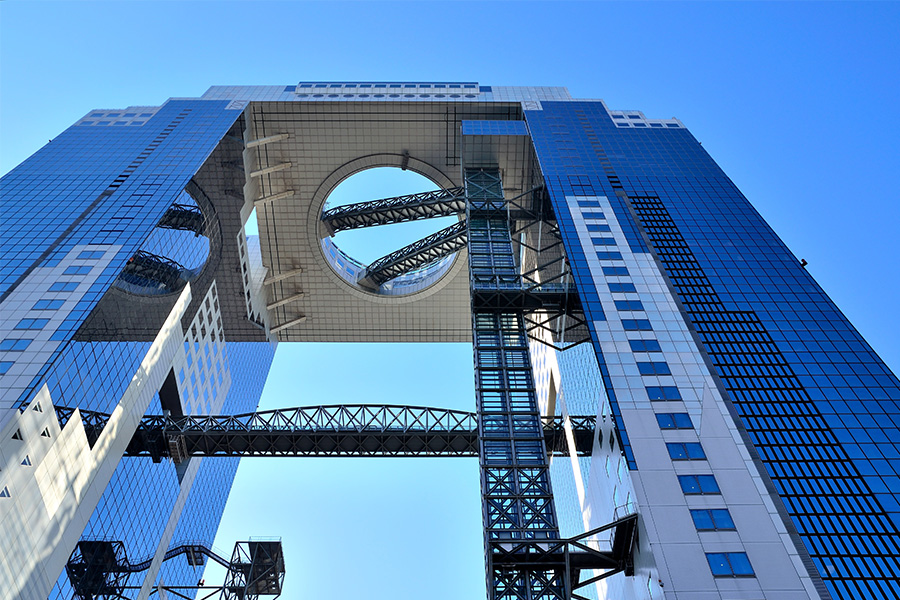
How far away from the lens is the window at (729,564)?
2970cm

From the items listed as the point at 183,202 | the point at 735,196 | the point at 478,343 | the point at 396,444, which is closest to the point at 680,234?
the point at 735,196

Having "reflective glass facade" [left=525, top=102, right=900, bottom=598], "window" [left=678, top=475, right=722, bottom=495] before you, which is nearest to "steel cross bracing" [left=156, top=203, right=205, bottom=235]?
"reflective glass facade" [left=525, top=102, right=900, bottom=598]

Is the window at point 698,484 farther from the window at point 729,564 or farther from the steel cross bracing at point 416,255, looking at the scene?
the steel cross bracing at point 416,255

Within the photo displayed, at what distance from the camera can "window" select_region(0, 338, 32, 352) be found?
43.2 metres

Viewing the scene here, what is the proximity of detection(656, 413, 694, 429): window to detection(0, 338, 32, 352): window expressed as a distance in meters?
34.7

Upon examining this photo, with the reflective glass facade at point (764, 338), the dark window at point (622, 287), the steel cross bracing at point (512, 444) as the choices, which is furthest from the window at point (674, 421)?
the dark window at point (622, 287)

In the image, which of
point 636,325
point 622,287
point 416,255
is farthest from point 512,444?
point 416,255

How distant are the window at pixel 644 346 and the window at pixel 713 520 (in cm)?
1072

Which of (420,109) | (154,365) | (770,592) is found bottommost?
(770,592)

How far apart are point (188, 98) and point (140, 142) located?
431 inches

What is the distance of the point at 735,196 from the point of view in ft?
191

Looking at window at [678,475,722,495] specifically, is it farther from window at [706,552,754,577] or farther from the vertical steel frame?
the vertical steel frame

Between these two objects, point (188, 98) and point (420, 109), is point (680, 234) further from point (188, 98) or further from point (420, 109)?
point (188, 98)

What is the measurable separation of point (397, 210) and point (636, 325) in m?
38.6
